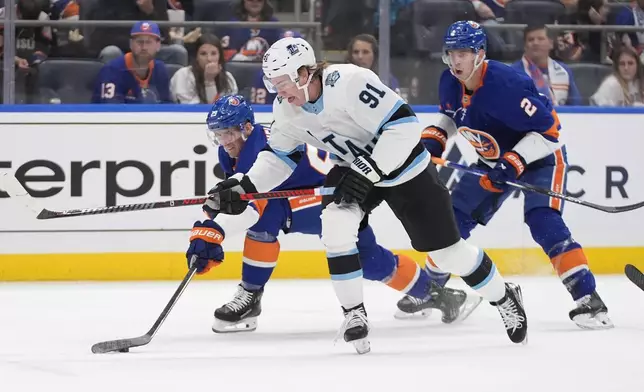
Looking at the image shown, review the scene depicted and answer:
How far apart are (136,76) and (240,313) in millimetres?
1908

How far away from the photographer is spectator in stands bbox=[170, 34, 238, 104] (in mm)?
5500

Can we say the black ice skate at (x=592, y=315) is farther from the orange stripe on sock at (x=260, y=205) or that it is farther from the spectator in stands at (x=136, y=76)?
the spectator in stands at (x=136, y=76)

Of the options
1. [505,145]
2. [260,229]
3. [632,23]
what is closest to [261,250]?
[260,229]

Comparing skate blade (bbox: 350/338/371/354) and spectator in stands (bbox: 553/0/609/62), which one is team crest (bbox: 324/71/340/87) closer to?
skate blade (bbox: 350/338/371/354)

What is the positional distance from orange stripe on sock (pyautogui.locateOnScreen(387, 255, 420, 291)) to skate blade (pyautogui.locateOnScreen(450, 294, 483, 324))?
0.86 feet

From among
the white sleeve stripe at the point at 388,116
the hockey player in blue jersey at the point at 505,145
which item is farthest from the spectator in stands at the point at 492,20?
the white sleeve stripe at the point at 388,116

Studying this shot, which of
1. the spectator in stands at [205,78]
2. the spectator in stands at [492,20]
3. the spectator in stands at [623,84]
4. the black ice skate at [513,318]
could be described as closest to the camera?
the black ice skate at [513,318]

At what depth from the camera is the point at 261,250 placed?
13.0ft

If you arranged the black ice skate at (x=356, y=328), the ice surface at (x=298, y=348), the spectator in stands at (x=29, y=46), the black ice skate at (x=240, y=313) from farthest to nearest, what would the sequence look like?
the spectator in stands at (x=29, y=46) → the black ice skate at (x=240, y=313) → the black ice skate at (x=356, y=328) → the ice surface at (x=298, y=348)

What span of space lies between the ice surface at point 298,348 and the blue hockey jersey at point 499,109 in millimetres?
715

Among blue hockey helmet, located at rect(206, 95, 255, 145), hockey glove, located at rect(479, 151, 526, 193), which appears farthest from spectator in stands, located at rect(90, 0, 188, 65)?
hockey glove, located at rect(479, 151, 526, 193)

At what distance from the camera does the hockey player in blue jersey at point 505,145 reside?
399 centimetres

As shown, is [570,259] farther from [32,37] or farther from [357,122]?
[32,37]

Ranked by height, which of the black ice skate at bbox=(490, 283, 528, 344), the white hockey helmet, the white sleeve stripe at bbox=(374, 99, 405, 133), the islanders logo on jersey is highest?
the white hockey helmet
